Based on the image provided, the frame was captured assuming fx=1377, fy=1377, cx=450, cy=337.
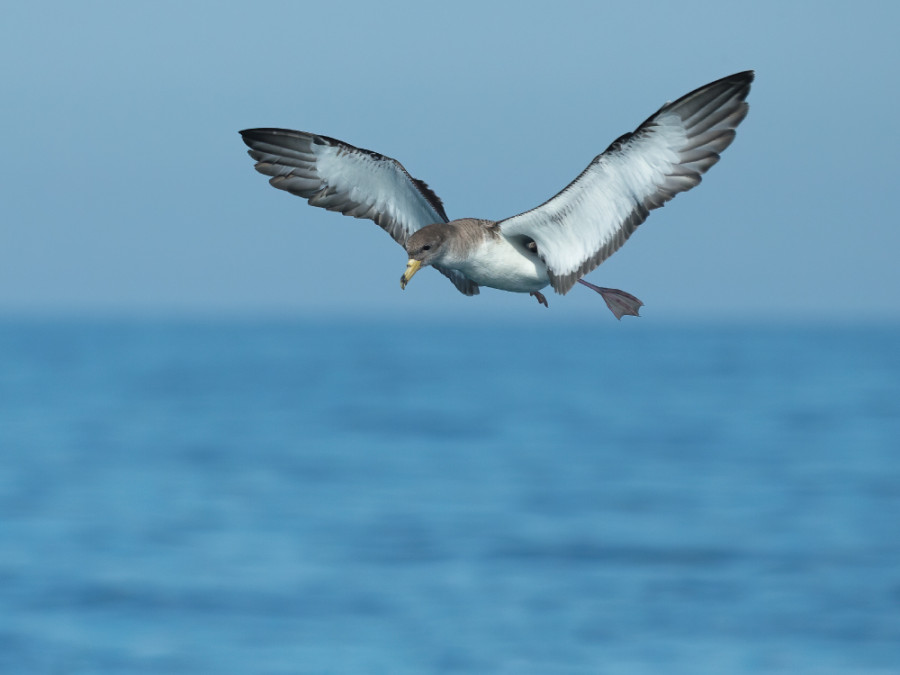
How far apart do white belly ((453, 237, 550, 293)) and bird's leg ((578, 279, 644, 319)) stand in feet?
1.48

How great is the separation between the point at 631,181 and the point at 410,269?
160 centimetres

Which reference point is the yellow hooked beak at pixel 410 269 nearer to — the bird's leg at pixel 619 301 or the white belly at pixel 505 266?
the white belly at pixel 505 266

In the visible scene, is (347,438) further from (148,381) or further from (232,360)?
(232,360)

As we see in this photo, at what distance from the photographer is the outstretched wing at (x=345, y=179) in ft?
32.7

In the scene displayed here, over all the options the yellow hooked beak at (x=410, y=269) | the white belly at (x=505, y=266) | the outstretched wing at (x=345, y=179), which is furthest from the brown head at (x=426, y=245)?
the outstretched wing at (x=345, y=179)

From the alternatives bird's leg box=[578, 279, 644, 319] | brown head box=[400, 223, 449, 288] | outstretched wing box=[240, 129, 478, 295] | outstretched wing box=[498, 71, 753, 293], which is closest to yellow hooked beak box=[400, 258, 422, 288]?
brown head box=[400, 223, 449, 288]

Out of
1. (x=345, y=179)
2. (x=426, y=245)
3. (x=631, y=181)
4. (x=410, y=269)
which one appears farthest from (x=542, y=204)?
(x=345, y=179)

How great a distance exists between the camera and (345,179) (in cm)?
1016

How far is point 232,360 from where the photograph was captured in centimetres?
15088

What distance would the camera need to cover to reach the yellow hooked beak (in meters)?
8.79

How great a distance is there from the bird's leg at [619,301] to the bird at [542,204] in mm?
20

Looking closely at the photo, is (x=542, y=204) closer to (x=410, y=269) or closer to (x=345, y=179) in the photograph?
(x=410, y=269)

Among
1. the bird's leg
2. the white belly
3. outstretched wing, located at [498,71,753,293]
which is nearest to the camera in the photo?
outstretched wing, located at [498,71,753,293]

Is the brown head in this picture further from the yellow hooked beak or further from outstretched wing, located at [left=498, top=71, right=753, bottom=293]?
outstretched wing, located at [left=498, top=71, right=753, bottom=293]
